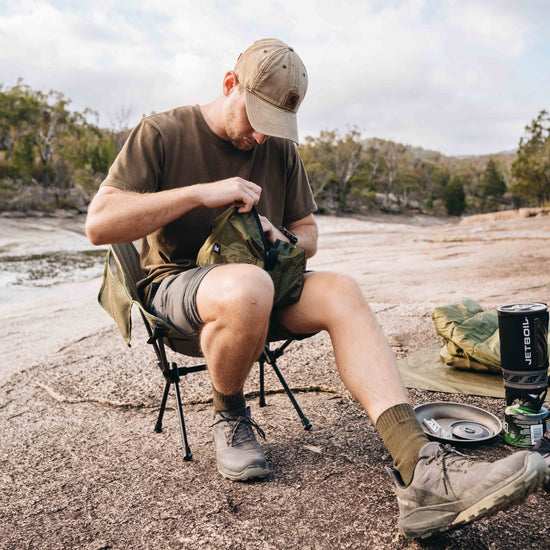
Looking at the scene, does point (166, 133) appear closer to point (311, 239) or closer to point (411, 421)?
point (311, 239)

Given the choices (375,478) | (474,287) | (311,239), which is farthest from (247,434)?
(474,287)

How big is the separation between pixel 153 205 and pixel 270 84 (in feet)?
2.01

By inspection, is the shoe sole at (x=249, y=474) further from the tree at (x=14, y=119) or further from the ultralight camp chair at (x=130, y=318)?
the tree at (x=14, y=119)

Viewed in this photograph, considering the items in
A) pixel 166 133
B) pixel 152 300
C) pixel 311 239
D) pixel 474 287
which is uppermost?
pixel 166 133

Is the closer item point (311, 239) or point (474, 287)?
point (311, 239)

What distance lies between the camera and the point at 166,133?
221 cm

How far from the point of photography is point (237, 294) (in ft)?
5.83

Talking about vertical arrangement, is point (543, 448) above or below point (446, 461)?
below

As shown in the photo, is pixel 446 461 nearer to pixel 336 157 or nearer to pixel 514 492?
pixel 514 492

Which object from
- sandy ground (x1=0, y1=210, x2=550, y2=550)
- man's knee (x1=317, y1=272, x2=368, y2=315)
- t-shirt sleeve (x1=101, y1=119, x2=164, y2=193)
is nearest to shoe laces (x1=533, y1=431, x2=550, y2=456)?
sandy ground (x1=0, y1=210, x2=550, y2=550)

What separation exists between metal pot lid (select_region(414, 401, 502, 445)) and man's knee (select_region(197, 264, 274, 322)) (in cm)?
80

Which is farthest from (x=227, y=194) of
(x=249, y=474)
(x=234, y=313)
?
(x=249, y=474)

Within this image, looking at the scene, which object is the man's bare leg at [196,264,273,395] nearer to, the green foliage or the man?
the man

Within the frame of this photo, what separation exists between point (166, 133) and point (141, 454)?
4.09 feet
